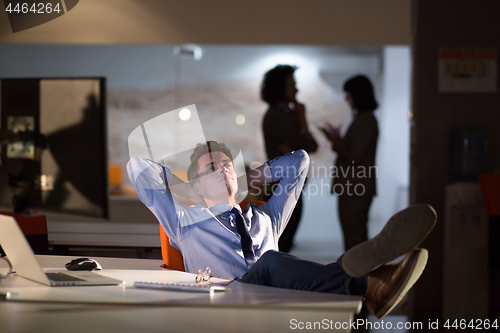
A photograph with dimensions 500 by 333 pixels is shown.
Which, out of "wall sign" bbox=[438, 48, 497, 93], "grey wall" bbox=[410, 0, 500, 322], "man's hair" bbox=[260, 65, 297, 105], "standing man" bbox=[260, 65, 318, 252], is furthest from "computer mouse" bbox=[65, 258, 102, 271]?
"wall sign" bbox=[438, 48, 497, 93]

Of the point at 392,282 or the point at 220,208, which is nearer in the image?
the point at 392,282

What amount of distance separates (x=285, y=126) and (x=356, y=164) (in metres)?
0.52

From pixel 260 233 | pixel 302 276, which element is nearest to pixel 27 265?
pixel 302 276

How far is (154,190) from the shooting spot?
1583mm

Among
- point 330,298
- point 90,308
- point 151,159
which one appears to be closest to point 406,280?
point 330,298

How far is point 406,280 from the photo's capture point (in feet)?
3.48

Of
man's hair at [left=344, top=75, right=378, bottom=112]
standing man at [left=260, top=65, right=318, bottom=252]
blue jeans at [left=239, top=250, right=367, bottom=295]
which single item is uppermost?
man's hair at [left=344, top=75, right=378, bottom=112]

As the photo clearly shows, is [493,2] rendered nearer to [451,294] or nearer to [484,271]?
[484,271]

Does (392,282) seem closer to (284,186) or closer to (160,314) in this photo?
(160,314)

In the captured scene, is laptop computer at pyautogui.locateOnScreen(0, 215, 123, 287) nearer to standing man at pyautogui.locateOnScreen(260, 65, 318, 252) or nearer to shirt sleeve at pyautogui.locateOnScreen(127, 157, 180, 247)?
shirt sleeve at pyautogui.locateOnScreen(127, 157, 180, 247)

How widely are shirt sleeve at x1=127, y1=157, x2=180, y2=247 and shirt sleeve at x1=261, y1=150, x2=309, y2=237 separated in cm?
41

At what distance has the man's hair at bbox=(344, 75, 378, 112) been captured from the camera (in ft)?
9.53

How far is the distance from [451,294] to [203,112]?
6.48 ft

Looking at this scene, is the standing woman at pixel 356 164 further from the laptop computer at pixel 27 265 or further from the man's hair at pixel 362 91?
the laptop computer at pixel 27 265
